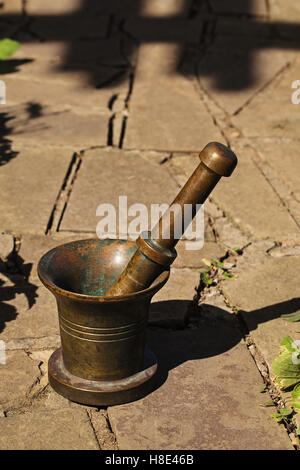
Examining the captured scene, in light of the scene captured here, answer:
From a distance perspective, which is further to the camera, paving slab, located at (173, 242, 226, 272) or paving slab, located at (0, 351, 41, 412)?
paving slab, located at (173, 242, 226, 272)

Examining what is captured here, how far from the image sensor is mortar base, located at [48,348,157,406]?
2.30 m

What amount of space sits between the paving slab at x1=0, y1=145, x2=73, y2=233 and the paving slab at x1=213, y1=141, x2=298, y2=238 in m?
0.95

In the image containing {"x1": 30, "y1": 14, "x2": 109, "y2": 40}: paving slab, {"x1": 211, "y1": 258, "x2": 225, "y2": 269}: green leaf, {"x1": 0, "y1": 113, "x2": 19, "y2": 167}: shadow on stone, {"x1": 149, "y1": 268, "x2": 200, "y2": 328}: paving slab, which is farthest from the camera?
{"x1": 30, "y1": 14, "x2": 109, "y2": 40}: paving slab

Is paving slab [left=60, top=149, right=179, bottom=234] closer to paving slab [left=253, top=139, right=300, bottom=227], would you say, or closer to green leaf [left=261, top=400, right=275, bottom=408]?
paving slab [left=253, top=139, right=300, bottom=227]

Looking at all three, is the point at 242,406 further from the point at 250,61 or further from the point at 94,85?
the point at 250,61

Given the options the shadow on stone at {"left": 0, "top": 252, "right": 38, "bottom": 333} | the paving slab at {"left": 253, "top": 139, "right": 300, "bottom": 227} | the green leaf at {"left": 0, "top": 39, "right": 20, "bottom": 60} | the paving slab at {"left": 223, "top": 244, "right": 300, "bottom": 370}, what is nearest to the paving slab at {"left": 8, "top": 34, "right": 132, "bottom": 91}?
the green leaf at {"left": 0, "top": 39, "right": 20, "bottom": 60}

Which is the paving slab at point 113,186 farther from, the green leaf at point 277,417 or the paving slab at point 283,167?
the green leaf at point 277,417

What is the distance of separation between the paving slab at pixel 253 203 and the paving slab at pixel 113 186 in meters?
0.32

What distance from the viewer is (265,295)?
9.68 feet

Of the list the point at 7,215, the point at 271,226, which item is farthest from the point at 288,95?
the point at 7,215

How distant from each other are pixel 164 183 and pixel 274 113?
1428 millimetres

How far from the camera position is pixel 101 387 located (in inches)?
91.1

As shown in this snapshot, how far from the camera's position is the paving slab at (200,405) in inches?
84.9

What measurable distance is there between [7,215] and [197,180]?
1.65 metres
